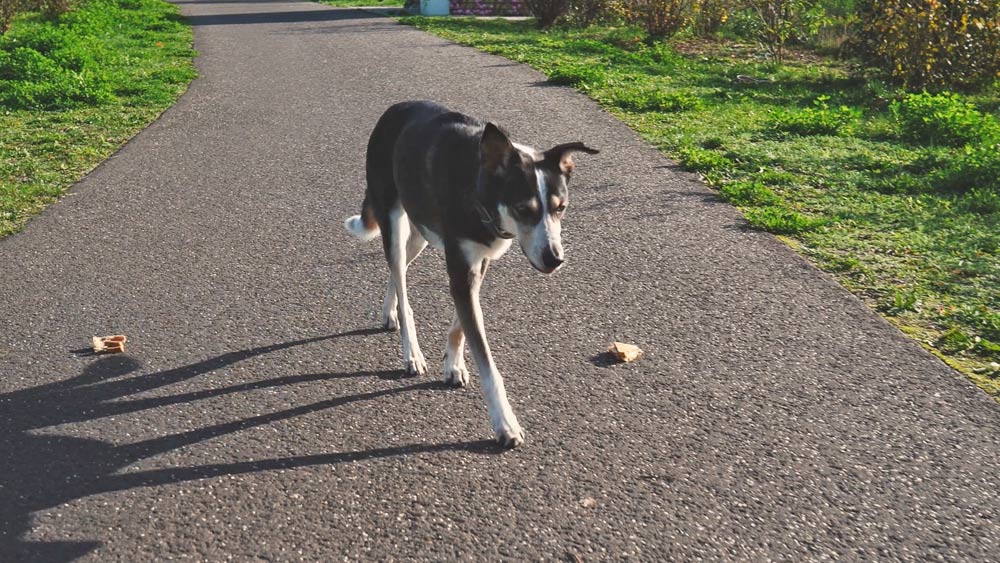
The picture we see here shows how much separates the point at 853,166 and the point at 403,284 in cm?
509

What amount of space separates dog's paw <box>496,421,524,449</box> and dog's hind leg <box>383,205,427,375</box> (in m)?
0.82

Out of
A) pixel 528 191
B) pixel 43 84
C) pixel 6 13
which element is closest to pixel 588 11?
pixel 6 13

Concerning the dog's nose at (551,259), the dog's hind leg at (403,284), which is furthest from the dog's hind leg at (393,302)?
the dog's nose at (551,259)

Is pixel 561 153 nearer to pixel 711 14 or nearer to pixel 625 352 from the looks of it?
pixel 625 352

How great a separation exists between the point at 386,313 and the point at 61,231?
315cm

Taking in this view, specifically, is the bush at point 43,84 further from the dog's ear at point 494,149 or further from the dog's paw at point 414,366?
the dog's ear at point 494,149

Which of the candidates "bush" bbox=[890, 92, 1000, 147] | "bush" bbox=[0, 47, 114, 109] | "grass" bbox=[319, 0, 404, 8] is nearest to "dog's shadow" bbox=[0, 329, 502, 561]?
"bush" bbox=[890, 92, 1000, 147]

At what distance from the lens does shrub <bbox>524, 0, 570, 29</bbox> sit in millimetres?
20938

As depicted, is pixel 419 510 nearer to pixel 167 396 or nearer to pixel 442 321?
pixel 167 396

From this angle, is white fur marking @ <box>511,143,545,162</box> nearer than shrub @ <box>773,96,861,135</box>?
Yes

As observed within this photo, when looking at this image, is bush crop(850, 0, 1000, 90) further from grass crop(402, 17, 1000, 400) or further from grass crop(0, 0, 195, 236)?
grass crop(0, 0, 195, 236)

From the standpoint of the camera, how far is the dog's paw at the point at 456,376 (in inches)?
181

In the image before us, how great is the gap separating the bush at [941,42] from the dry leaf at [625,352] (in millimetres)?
8493

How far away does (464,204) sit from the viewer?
4043 millimetres
